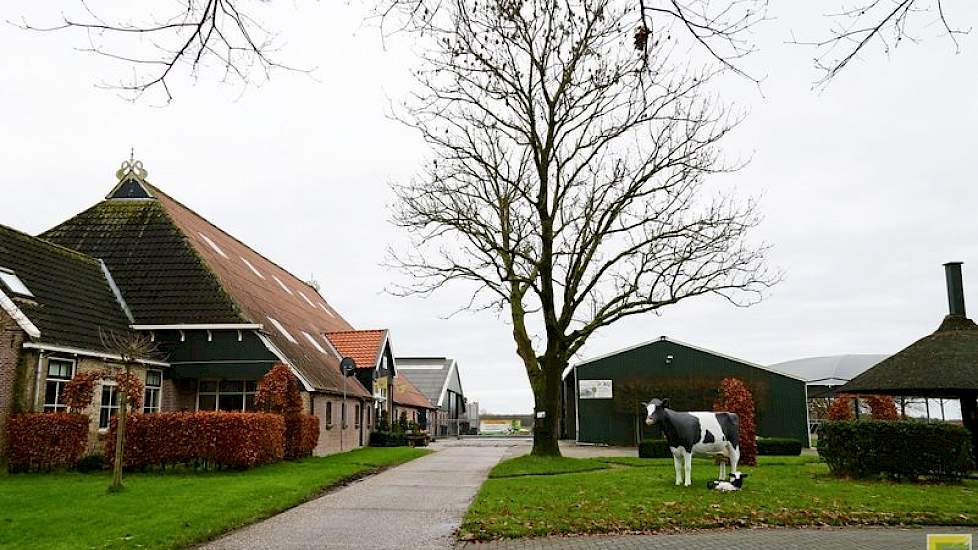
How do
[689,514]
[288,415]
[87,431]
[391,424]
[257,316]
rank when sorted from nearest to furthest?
[689,514] → [87,431] → [288,415] → [257,316] → [391,424]

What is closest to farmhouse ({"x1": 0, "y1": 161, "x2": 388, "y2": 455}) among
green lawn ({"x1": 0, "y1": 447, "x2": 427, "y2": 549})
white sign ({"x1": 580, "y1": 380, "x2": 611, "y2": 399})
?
green lawn ({"x1": 0, "y1": 447, "x2": 427, "y2": 549})

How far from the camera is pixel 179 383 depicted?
24344mm

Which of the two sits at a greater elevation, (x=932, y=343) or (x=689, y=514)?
(x=932, y=343)

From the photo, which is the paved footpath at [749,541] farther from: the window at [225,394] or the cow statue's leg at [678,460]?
the window at [225,394]

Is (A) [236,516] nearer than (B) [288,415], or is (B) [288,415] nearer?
(A) [236,516]

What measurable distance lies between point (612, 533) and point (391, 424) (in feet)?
101

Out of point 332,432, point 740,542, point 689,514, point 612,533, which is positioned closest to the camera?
point 740,542

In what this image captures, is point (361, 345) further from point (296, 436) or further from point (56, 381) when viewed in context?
point (56, 381)

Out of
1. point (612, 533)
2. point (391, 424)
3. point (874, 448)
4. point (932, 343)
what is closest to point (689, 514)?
point (612, 533)

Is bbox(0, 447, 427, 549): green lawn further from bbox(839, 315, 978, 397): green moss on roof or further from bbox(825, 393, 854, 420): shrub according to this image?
bbox(825, 393, 854, 420): shrub

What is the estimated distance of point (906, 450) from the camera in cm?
1727

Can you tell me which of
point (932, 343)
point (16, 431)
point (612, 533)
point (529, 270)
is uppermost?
point (529, 270)

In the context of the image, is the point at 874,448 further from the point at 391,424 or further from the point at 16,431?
the point at 391,424

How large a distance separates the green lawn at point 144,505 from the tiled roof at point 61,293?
3.90m
